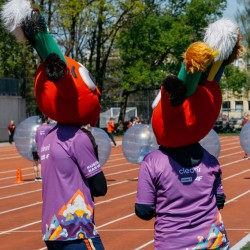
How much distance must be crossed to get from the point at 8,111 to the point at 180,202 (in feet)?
151

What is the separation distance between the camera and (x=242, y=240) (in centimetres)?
1133

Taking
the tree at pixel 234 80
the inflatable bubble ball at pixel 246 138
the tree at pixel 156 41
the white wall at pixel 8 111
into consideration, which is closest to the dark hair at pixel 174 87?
the inflatable bubble ball at pixel 246 138

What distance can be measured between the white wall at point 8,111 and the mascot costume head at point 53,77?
4446 centimetres

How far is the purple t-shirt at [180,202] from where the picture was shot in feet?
17.5

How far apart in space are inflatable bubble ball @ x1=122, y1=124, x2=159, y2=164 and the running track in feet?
2.77

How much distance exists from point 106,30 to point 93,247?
53319 mm

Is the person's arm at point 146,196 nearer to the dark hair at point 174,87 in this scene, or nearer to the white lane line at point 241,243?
the dark hair at point 174,87

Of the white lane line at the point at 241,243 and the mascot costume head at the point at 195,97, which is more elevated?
the mascot costume head at the point at 195,97

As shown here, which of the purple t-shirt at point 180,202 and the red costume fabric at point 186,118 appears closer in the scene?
the purple t-shirt at point 180,202

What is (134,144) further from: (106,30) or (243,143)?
(106,30)

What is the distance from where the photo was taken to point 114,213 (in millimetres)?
14930

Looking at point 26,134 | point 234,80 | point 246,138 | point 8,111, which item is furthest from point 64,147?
point 234,80

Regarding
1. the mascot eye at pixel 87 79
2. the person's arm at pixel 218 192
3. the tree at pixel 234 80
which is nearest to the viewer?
the person's arm at pixel 218 192

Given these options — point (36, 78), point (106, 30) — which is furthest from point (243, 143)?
point (106, 30)
